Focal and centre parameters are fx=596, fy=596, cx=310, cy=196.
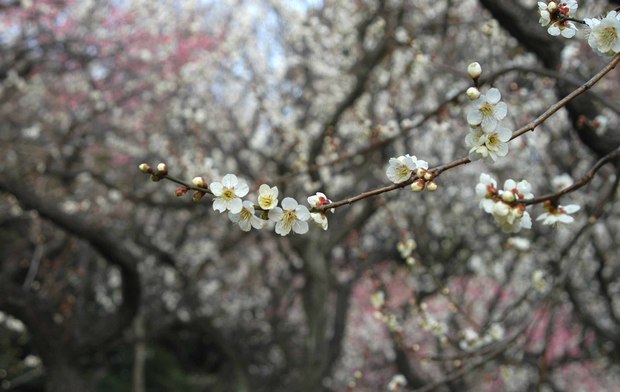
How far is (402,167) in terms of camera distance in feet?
4.62

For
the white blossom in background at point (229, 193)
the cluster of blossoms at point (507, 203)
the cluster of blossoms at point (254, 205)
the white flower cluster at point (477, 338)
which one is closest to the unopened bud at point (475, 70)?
the cluster of blossoms at point (507, 203)

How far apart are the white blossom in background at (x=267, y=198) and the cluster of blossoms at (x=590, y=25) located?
2.38ft

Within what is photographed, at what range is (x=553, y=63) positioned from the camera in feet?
10.0

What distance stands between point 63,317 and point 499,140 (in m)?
4.91

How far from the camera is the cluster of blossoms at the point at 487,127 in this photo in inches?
52.3

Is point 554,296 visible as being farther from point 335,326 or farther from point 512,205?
point 335,326

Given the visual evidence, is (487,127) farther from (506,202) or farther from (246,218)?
(246,218)

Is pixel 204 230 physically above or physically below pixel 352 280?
above

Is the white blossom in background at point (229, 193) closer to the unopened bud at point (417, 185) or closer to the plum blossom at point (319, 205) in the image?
the plum blossom at point (319, 205)

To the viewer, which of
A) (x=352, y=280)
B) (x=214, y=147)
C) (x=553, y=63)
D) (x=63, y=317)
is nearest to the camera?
(x=553, y=63)

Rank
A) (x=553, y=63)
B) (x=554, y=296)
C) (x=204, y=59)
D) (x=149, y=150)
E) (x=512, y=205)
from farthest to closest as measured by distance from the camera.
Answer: (x=204, y=59)
(x=149, y=150)
(x=553, y=63)
(x=554, y=296)
(x=512, y=205)

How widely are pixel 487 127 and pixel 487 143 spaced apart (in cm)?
4

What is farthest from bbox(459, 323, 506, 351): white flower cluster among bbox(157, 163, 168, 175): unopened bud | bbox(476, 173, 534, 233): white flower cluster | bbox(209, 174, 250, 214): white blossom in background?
bbox(157, 163, 168, 175): unopened bud

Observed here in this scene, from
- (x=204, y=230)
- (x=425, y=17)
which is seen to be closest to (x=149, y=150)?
(x=204, y=230)
